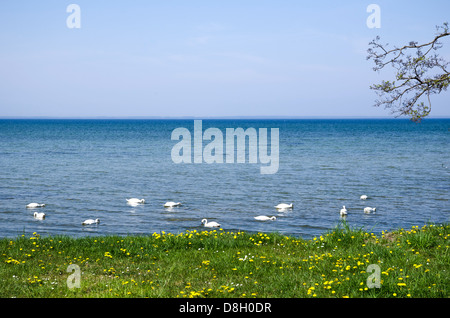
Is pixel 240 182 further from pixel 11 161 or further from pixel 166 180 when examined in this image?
pixel 11 161

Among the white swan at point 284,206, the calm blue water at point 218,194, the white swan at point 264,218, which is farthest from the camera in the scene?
the white swan at point 284,206

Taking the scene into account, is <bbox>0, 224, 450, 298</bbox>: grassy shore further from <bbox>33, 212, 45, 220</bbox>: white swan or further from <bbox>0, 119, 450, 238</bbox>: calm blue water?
<bbox>33, 212, 45, 220</bbox>: white swan

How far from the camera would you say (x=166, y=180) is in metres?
34.6

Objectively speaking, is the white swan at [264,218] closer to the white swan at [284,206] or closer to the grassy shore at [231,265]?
the white swan at [284,206]

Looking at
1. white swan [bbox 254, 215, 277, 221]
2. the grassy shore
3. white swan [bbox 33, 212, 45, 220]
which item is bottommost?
white swan [bbox 254, 215, 277, 221]

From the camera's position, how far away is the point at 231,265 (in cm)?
1005

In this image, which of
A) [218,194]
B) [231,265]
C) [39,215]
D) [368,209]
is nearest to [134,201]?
[39,215]

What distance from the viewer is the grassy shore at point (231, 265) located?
324 inches

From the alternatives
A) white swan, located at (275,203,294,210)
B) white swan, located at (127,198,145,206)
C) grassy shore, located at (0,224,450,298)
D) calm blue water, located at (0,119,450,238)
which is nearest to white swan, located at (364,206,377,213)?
calm blue water, located at (0,119,450,238)

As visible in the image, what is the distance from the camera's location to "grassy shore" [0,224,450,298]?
27.0 ft

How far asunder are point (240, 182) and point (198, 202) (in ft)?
25.1

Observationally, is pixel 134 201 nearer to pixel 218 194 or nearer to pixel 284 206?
pixel 218 194

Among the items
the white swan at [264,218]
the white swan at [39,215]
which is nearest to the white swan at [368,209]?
the white swan at [264,218]
